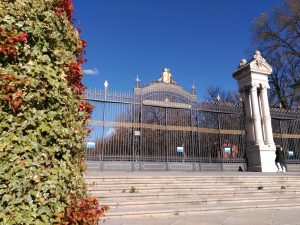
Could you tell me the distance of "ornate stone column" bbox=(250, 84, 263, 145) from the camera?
555 inches

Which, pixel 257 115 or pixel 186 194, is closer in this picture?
pixel 186 194

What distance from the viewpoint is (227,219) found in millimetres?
5590

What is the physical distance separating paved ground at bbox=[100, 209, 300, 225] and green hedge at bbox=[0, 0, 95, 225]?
112 inches

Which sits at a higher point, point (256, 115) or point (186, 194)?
point (256, 115)

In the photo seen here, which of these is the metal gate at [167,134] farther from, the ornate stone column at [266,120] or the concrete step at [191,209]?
the concrete step at [191,209]

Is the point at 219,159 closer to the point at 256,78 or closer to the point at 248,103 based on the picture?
the point at 248,103

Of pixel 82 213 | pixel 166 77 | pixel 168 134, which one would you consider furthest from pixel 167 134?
pixel 82 213

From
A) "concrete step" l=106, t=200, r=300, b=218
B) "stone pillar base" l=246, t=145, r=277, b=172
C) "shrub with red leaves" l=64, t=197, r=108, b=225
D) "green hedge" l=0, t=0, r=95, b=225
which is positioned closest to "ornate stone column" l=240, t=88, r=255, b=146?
"stone pillar base" l=246, t=145, r=277, b=172

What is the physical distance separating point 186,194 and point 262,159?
7777 mm

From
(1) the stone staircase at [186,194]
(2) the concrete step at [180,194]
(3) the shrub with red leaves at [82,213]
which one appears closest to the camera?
(3) the shrub with red leaves at [82,213]

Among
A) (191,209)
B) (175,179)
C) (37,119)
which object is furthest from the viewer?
(175,179)

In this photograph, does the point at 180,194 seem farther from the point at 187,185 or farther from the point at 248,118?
the point at 248,118

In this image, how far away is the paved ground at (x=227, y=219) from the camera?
5176 millimetres

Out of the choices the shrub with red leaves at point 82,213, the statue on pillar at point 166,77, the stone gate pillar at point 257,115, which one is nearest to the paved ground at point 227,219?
the shrub with red leaves at point 82,213
